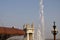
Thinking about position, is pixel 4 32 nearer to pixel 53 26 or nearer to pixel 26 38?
pixel 53 26

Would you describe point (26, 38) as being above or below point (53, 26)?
below

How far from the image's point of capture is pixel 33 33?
4978 cm

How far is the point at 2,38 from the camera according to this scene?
36500 mm

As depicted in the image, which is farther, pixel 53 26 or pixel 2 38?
pixel 2 38

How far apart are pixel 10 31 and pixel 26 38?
18.9 metres

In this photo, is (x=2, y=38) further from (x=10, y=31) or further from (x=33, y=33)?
(x=33, y=33)

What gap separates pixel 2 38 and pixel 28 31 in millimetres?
14187

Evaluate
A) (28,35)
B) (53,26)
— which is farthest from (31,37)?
(53,26)

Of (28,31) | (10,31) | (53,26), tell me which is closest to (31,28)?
(28,31)

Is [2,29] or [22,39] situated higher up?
[2,29]

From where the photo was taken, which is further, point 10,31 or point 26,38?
point 26,38

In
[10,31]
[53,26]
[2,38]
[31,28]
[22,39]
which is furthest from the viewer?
[22,39]

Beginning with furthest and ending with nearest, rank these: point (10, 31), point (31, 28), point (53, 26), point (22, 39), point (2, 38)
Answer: point (22, 39) → point (31, 28) → point (2, 38) → point (10, 31) → point (53, 26)

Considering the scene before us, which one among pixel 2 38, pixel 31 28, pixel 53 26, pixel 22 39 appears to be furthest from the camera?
pixel 22 39
